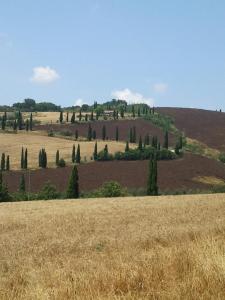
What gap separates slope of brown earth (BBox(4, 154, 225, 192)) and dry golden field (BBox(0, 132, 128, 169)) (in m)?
14.6

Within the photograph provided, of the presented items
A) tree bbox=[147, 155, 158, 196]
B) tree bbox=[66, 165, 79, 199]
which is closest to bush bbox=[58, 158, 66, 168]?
tree bbox=[66, 165, 79, 199]

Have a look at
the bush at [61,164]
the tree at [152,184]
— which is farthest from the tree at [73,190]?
the bush at [61,164]

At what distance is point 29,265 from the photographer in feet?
52.2

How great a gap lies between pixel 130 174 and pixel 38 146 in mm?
52883

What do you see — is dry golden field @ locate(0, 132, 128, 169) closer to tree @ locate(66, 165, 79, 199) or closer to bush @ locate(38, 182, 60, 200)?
bush @ locate(38, 182, 60, 200)

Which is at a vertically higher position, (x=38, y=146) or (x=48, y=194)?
(x=38, y=146)

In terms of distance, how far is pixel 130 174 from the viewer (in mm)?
130125

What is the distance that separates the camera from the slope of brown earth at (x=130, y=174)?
118625 mm

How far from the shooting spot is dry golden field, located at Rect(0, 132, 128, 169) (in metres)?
153

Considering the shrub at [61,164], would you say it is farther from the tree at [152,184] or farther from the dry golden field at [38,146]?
the tree at [152,184]

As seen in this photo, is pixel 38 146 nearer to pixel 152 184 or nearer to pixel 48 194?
pixel 48 194

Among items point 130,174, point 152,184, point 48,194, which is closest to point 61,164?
point 130,174

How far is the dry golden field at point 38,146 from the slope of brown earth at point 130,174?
14604mm

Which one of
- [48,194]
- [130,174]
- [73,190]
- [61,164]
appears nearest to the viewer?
[48,194]
